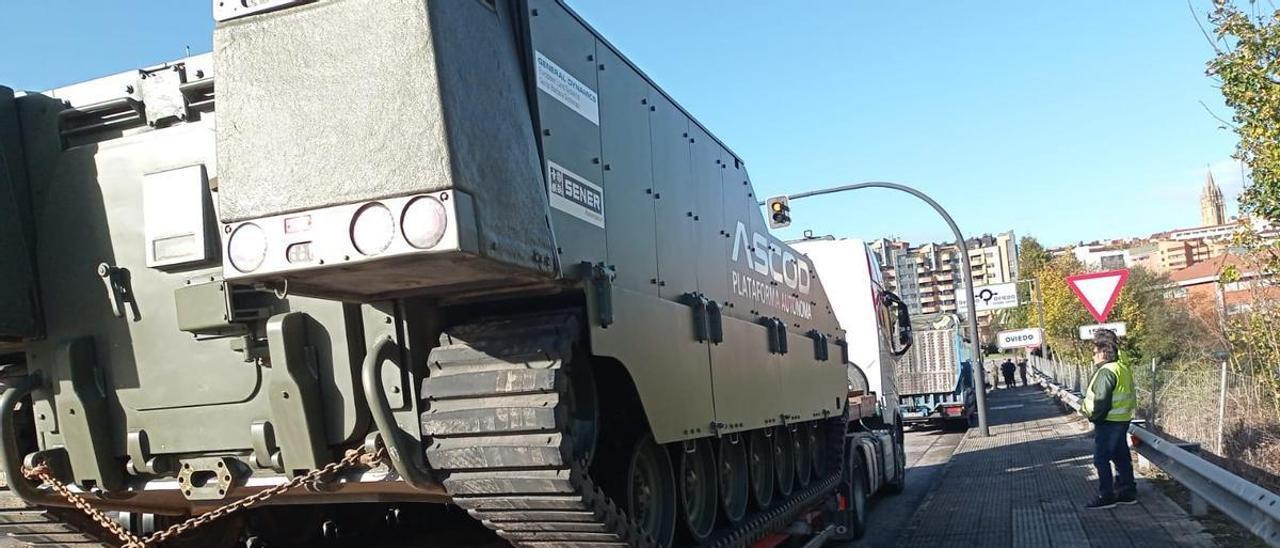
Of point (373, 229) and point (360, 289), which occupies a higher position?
point (373, 229)

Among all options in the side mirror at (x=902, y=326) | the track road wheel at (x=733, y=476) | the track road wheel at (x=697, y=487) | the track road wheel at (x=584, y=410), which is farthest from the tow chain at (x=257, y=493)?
the side mirror at (x=902, y=326)

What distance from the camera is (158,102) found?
4730 mm

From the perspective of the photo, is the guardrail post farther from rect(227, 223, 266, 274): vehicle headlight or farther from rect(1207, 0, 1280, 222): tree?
→ rect(227, 223, 266, 274): vehicle headlight

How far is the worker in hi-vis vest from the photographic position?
9.78 meters

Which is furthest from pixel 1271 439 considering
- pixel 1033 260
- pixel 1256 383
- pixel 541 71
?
pixel 1033 260

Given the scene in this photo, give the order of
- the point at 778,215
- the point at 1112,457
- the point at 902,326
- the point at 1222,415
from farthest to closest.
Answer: the point at 778,215 → the point at 902,326 → the point at 1222,415 → the point at 1112,457

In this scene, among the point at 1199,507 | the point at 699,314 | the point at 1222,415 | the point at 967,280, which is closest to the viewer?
the point at 699,314

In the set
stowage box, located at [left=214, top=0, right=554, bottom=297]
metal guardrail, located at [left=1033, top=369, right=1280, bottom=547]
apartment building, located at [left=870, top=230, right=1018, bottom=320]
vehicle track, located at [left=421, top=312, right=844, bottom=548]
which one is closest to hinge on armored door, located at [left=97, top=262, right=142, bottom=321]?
stowage box, located at [left=214, top=0, right=554, bottom=297]

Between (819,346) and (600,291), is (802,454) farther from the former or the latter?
(600,291)

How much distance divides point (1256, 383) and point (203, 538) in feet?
34.0

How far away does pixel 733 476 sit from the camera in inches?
269

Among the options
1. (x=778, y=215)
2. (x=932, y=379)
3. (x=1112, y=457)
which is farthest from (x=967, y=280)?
(x=1112, y=457)

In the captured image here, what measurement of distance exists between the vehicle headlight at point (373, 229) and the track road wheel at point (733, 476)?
354 centimetres

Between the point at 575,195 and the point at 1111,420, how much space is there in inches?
279
